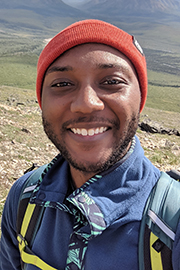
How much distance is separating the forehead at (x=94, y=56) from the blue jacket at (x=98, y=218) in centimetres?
70

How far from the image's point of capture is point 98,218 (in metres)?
1.62

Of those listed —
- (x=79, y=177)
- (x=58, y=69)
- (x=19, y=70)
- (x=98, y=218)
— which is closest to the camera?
(x=98, y=218)

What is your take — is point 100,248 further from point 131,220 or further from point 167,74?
point 167,74

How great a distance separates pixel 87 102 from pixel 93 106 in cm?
5

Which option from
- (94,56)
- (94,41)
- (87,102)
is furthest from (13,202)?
(94,41)

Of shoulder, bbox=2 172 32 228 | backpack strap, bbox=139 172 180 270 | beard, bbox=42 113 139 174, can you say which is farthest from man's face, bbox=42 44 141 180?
shoulder, bbox=2 172 32 228

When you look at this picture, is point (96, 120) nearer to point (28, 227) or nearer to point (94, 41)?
point (94, 41)

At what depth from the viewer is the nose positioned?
5.75ft

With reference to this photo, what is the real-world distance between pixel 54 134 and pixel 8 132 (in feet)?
22.1

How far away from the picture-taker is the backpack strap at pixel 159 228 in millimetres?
1464

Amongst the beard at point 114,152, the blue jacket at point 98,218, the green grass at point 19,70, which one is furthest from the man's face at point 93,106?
the green grass at point 19,70

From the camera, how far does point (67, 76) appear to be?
1912 mm

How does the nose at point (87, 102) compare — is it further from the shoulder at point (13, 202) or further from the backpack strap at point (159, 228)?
the shoulder at point (13, 202)

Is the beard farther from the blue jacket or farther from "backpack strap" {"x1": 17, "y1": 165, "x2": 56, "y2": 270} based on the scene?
"backpack strap" {"x1": 17, "y1": 165, "x2": 56, "y2": 270}
